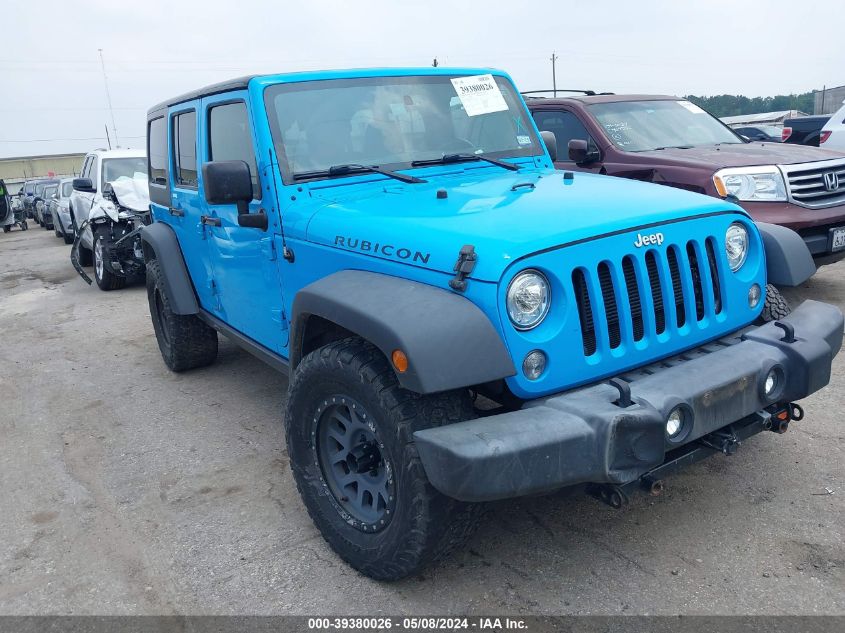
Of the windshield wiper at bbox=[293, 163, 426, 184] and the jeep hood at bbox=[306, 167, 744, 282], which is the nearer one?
the jeep hood at bbox=[306, 167, 744, 282]

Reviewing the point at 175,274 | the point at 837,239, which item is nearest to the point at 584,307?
the point at 175,274

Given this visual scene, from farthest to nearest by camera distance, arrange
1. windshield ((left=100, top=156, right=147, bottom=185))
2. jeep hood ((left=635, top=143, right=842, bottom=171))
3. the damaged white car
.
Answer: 1. windshield ((left=100, top=156, right=147, bottom=185))
2. the damaged white car
3. jeep hood ((left=635, top=143, right=842, bottom=171))

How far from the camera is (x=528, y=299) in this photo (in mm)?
2445

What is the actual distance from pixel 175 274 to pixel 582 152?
3.49 metres

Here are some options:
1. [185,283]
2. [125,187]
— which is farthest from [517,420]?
[125,187]

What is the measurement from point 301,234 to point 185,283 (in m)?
2.01

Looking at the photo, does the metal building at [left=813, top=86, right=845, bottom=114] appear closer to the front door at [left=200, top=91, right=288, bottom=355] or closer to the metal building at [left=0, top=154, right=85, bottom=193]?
the front door at [left=200, top=91, right=288, bottom=355]

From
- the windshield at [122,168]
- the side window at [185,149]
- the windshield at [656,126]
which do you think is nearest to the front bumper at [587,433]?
the side window at [185,149]

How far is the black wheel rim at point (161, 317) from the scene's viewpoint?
5.58 m

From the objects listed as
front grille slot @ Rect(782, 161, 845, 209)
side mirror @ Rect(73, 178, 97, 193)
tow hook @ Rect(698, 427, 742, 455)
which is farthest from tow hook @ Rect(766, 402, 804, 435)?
side mirror @ Rect(73, 178, 97, 193)

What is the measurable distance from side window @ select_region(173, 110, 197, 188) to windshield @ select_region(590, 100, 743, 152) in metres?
3.90

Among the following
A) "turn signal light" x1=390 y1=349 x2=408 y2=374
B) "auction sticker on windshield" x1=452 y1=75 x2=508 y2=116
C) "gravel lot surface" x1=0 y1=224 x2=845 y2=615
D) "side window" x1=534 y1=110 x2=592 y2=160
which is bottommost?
"gravel lot surface" x1=0 y1=224 x2=845 y2=615

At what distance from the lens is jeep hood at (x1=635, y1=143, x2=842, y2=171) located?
595 cm

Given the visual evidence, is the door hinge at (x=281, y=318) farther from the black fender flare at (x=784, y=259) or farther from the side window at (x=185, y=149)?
the black fender flare at (x=784, y=259)
